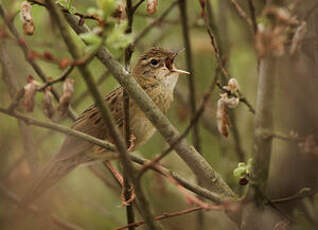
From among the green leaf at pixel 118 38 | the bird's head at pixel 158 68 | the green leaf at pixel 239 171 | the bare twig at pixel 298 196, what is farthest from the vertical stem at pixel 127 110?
the bird's head at pixel 158 68

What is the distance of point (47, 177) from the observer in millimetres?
3721

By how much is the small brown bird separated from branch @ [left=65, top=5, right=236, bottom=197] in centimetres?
82

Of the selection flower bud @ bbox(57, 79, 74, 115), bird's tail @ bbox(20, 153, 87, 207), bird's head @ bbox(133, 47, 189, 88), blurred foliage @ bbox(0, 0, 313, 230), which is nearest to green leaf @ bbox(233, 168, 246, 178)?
flower bud @ bbox(57, 79, 74, 115)

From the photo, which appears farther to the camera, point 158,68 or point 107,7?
point 158,68

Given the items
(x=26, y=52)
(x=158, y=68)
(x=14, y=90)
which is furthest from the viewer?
(x=158, y=68)

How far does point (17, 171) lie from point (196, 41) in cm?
211

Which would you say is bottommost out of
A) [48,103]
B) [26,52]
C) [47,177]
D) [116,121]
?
[47,177]

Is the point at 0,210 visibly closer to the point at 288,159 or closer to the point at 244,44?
the point at 288,159

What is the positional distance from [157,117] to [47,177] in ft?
4.04

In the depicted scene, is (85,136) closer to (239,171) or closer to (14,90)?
(239,171)

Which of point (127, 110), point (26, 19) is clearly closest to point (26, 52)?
point (26, 19)

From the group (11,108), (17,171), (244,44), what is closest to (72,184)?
(17,171)

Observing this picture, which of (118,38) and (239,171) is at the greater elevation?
(118,38)

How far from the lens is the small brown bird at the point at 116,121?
3.70 metres
